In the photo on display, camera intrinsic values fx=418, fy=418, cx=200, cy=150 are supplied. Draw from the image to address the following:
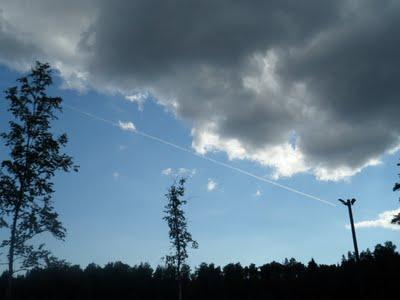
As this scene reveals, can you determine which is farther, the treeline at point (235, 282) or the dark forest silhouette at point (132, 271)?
the treeline at point (235, 282)

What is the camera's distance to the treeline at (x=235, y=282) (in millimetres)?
86044

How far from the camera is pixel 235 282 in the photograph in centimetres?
11831

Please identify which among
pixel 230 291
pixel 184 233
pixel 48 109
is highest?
pixel 48 109

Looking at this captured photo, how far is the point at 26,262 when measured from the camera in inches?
793

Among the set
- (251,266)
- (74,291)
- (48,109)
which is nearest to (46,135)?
(48,109)

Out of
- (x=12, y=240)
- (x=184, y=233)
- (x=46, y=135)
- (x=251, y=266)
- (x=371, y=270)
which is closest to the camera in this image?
(x=12, y=240)

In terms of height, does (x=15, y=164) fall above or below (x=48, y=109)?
below

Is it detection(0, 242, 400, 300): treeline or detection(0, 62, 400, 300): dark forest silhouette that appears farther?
detection(0, 242, 400, 300): treeline

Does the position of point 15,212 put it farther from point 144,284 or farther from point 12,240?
point 144,284

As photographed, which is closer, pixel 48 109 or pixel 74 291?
pixel 48 109

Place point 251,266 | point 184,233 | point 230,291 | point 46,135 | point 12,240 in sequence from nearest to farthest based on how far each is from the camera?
point 12,240, point 46,135, point 184,233, point 230,291, point 251,266

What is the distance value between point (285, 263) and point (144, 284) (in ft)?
162

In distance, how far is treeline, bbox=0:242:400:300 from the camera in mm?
86044

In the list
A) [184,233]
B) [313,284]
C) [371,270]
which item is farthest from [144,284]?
[184,233]
